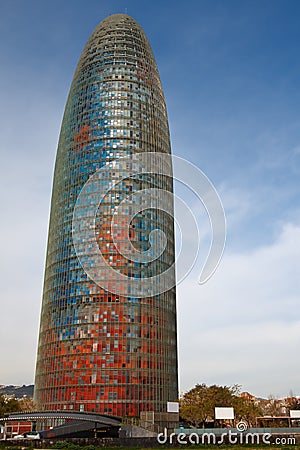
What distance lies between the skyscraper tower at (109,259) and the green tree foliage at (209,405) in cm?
843

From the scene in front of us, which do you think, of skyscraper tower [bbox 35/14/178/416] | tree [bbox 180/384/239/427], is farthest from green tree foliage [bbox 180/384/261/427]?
skyscraper tower [bbox 35/14/178/416]

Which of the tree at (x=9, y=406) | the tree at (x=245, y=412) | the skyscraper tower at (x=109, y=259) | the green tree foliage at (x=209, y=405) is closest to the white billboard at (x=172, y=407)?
the green tree foliage at (x=209, y=405)

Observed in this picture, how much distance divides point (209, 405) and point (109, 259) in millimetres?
40501

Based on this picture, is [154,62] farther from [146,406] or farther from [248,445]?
[248,445]

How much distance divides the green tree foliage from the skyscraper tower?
8428mm

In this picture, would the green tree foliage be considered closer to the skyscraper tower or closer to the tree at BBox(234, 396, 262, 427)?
the tree at BBox(234, 396, 262, 427)

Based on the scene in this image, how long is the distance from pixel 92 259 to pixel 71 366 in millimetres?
25634

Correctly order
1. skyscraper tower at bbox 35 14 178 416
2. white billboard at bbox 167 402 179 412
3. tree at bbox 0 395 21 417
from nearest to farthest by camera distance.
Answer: white billboard at bbox 167 402 179 412
tree at bbox 0 395 21 417
skyscraper tower at bbox 35 14 178 416

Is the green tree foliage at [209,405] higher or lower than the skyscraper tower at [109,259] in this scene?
lower

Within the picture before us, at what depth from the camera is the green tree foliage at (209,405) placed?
105438mm

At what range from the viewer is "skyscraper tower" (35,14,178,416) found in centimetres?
11262

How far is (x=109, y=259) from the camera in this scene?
393 feet

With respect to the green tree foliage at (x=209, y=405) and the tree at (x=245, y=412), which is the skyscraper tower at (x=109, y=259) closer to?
the green tree foliage at (x=209, y=405)

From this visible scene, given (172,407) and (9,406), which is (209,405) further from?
(9,406)
